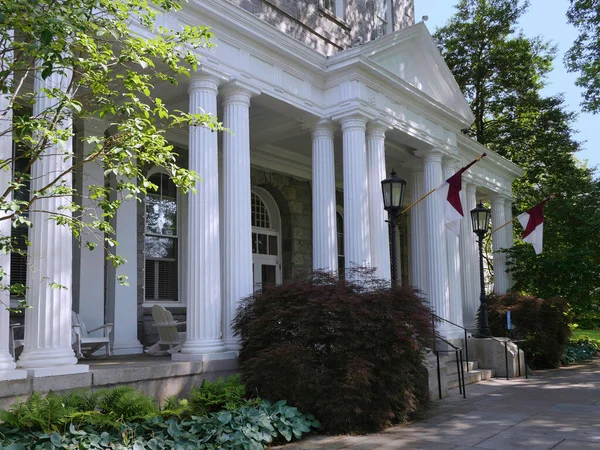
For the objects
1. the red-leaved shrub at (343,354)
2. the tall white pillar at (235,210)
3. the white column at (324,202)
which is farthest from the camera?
the white column at (324,202)

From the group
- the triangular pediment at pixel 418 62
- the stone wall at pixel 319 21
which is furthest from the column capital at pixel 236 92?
the triangular pediment at pixel 418 62

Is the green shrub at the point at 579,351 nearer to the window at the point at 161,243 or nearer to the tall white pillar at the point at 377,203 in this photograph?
the tall white pillar at the point at 377,203

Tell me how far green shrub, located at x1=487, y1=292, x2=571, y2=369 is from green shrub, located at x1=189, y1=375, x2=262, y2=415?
33.5 ft

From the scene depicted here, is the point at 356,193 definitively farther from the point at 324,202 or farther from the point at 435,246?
the point at 435,246

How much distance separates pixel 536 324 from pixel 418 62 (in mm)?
7668

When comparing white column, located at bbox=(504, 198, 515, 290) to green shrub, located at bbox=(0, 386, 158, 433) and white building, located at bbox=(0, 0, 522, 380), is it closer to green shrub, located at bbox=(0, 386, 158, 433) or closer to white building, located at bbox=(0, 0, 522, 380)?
white building, located at bbox=(0, 0, 522, 380)

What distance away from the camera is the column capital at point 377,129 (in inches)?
519

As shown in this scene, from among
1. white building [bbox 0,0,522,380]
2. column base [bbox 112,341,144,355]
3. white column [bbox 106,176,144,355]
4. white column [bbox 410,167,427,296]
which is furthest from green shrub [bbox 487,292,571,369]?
white column [bbox 106,176,144,355]

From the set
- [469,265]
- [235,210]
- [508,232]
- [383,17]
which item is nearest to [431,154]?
[469,265]

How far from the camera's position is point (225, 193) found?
1053 cm

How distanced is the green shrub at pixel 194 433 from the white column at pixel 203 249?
1.96 meters

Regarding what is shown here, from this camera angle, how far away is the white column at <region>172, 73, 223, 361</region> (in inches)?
374

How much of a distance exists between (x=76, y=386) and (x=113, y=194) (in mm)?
5555

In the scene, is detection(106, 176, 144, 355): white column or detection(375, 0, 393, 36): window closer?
detection(106, 176, 144, 355): white column
